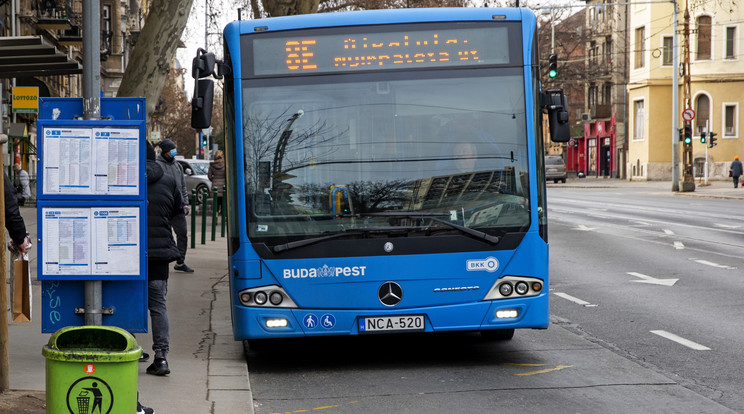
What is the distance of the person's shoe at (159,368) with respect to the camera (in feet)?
25.0

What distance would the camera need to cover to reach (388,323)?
7.99 metres

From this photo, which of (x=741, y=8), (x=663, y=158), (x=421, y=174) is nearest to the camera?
(x=421, y=174)

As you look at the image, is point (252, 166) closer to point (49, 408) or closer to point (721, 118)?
point (49, 408)

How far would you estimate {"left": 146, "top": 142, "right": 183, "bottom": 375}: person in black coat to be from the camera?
768cm

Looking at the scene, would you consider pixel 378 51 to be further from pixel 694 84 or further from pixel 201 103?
pixel 694 84

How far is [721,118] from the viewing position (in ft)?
197

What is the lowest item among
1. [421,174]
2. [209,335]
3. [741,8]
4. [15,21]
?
[209,335]

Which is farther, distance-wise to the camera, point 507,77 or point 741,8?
point 741,8

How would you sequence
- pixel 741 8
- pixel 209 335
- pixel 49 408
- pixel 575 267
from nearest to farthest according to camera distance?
pixel 49 408 < pixel 209 335 < pixel 575 267 < pixel 741 8

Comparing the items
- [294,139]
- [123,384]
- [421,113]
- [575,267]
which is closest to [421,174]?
[421,113]

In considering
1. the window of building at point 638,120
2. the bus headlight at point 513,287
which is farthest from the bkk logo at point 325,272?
the window of building at point 638,120

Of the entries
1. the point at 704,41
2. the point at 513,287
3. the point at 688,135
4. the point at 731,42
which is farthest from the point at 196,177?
the point at 731,42

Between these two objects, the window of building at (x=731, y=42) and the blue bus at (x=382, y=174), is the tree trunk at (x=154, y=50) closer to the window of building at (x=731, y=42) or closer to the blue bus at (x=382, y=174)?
the blue bus at (x=382, y=174)

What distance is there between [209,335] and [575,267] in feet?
25.1
